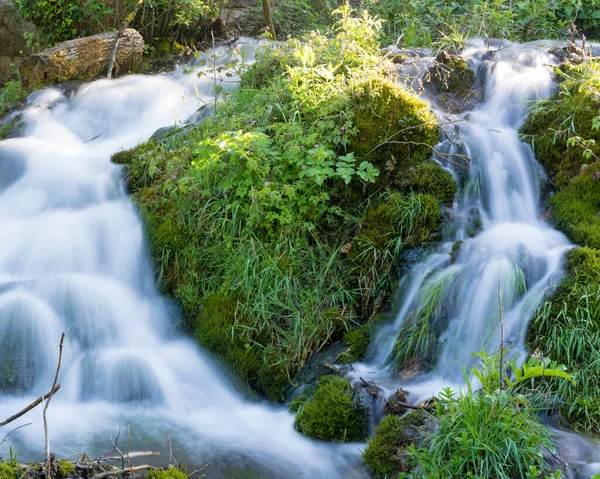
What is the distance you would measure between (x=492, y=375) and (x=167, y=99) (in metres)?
6.83

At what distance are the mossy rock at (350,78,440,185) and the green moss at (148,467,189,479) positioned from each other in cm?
298

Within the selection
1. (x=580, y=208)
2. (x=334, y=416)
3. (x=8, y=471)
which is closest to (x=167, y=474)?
(x=8, y=471)

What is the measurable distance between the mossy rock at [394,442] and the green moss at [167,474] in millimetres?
1027

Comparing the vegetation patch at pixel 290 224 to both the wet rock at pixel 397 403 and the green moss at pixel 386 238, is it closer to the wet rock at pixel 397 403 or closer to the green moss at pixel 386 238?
the green moss at pixel 386 238

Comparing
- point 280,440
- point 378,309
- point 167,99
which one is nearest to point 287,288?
point 378,309

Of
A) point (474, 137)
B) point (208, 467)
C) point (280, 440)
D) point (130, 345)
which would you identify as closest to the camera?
point (208, 467)

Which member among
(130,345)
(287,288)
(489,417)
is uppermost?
(489,417)

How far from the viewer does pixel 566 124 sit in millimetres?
5617

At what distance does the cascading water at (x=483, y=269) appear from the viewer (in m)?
4.27

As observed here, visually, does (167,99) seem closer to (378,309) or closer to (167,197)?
(167,197)

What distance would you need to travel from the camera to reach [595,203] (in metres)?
4.98

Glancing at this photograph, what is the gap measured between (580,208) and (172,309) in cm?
328

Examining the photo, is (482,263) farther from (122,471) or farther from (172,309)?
(122,471)

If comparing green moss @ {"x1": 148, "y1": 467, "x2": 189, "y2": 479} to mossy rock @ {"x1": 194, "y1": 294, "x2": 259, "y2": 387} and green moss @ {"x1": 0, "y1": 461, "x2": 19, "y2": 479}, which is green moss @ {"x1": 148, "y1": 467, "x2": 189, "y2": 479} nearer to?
green moss @ {"x1": 0, "y1": 461, "x2": 19, "y2": 479}
